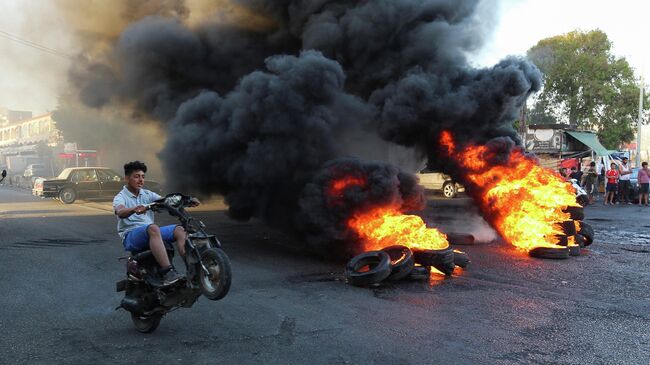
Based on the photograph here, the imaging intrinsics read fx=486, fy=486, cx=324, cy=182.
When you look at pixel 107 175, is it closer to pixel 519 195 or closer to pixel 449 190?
pixel 449 190

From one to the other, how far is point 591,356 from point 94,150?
3675 cm

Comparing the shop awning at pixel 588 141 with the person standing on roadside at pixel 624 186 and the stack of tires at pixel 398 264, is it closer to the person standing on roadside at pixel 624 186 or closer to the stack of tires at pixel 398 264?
the person standing on roadside at pixel 624 186

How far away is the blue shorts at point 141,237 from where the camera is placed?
14.7 feet

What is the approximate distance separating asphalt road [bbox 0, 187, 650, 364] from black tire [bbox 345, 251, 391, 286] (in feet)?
0.51

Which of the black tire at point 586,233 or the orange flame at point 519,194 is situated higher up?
the orange flame at point 519,194

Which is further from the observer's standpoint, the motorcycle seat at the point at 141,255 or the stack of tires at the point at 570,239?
the stack of tires at the point at 570,239

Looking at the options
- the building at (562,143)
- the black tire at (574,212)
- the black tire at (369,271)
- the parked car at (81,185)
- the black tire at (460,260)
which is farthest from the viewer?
the building at (562,143)

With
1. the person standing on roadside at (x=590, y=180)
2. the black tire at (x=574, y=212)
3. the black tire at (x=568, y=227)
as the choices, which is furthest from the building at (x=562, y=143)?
the black tire at (x=568, y=227)

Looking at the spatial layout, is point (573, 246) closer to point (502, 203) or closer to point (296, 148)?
point (502, 203)

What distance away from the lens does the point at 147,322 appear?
15.0ft

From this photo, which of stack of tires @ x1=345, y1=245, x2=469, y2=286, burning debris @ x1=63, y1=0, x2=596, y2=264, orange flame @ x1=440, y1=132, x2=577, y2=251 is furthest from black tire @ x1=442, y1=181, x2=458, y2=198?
stack of tires @ x1=345, y1=245, x2=469, y2=286

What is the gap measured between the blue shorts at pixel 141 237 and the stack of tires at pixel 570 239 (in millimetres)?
6502

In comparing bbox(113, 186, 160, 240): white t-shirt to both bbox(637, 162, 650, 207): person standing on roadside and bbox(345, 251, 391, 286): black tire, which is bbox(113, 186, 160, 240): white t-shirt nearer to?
bbox(345, 251, 391, 286): black tire

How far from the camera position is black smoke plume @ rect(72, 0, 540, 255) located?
8641 mm
